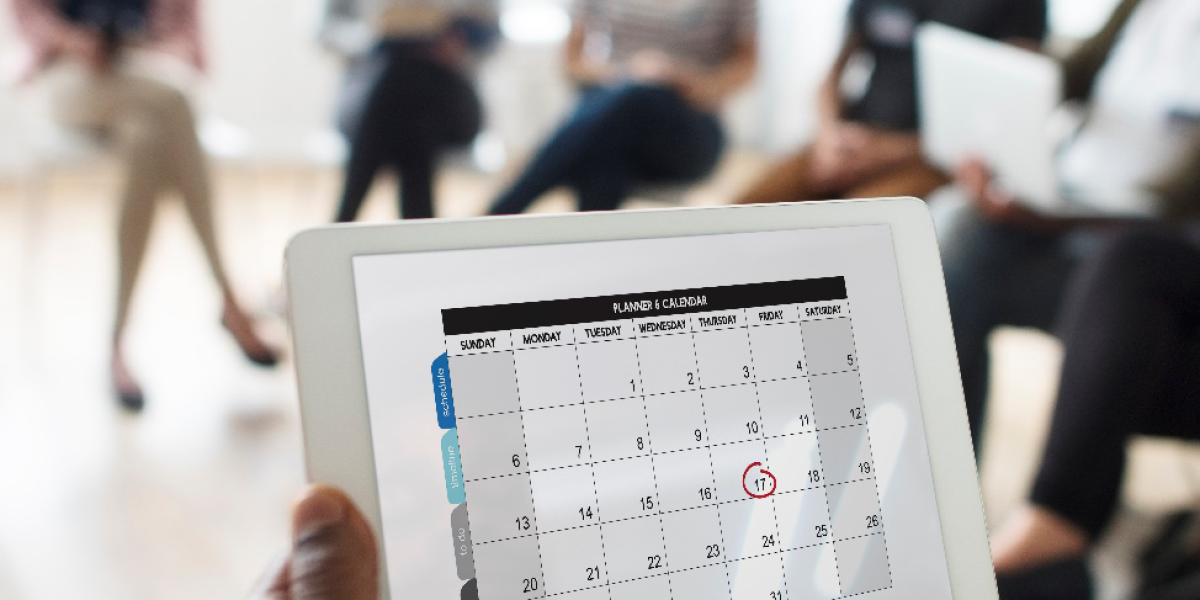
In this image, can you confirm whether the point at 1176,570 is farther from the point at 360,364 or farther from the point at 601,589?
the point at 360,364

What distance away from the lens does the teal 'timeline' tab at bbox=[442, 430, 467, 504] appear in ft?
1.21

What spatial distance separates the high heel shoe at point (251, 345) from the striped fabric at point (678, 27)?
3.15ft

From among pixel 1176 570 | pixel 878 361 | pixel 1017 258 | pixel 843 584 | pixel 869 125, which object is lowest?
pixel 1176 570

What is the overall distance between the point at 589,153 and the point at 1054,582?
94 cm

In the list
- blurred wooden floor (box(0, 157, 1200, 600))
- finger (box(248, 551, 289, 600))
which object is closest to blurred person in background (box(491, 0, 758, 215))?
blurred wooden floor (box(0, 157, 1200, 600))

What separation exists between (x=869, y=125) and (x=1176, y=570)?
0.87 m

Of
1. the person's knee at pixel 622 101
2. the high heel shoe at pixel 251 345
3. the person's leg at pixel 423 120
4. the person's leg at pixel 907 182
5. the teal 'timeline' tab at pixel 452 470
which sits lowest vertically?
the teal 'timeline' tab at pixel 452 470

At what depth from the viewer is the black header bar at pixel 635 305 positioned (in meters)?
0.39

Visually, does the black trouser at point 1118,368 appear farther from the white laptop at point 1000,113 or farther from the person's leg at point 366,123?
the person's leg at point 366,123

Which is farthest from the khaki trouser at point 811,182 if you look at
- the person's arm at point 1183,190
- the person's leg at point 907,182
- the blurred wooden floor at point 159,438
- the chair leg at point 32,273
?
the chair leg at point 32,273

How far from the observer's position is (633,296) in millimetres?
409

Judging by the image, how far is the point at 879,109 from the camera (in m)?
1.60

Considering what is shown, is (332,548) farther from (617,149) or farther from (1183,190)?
(1183,190)

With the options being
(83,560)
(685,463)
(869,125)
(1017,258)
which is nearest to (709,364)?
(685,463)
